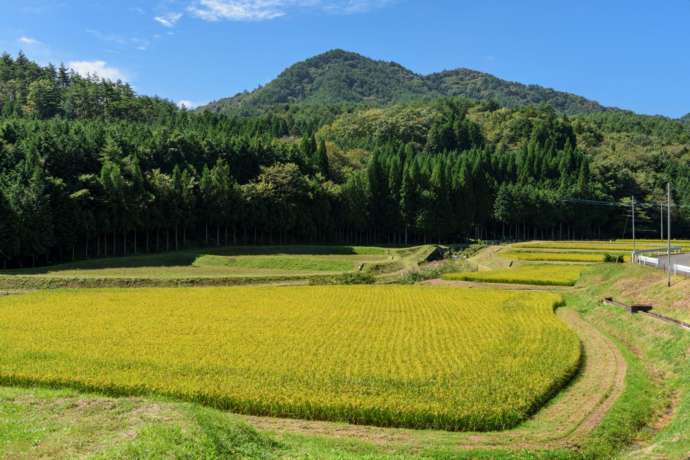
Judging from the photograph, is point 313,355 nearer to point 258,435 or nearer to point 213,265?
point 258,435

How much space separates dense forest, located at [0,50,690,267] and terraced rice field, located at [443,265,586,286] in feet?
108

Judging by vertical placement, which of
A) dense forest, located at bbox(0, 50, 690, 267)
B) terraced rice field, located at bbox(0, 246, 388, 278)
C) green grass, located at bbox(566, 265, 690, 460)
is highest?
dense forest, located at bbox(0, 50, 690, 267)

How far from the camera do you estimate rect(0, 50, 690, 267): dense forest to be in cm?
6575

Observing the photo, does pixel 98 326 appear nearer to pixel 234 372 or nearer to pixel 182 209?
pixel 234 372

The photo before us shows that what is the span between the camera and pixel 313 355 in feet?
72.1

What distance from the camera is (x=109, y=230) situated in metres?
66.5

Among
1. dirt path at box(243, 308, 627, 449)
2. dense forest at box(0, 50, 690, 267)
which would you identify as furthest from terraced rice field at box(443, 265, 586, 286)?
dense forest at box(0, 50, 690, 267)

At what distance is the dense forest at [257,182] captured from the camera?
65.8 m

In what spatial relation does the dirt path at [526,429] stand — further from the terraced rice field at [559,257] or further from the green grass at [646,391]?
the terraced rice field at [559,257]

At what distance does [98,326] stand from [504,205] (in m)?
83.0

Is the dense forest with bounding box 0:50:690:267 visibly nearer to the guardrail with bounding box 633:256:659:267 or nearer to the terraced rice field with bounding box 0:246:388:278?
the terraced rice field with bounding box 0:246:388:278

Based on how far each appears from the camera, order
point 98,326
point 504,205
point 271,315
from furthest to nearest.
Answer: point 504,205
point 271,315
point 98,326

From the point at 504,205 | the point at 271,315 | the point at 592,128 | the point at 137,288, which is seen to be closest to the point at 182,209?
the point at 137,288

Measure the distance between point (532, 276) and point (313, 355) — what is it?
3330 cm
